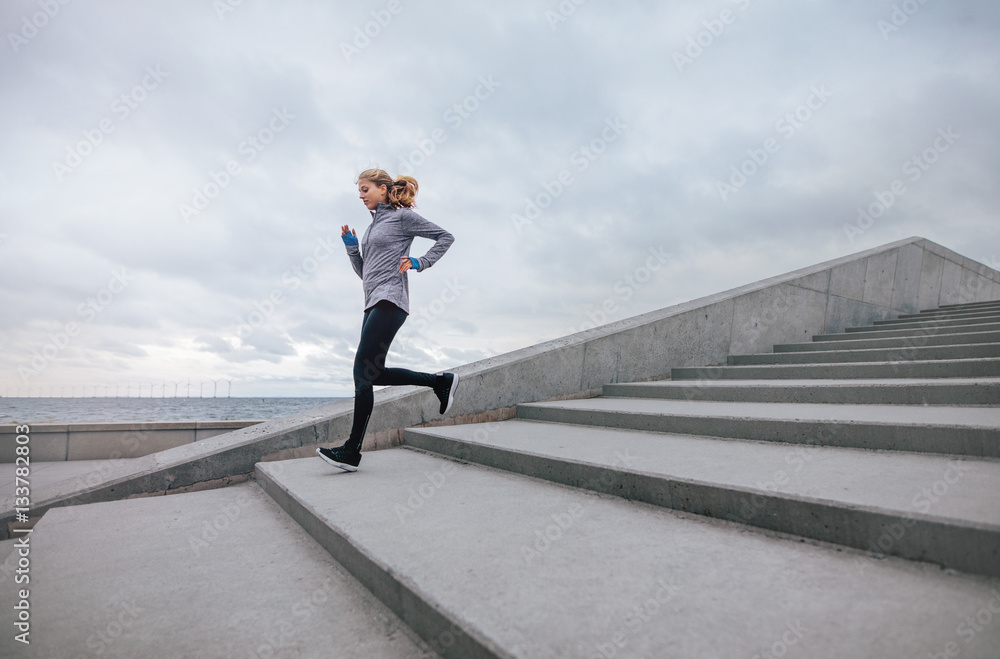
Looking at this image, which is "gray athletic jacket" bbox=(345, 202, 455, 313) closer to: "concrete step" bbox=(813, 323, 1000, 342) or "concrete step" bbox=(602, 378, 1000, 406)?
"concrete step" bbox=(602, 378, 1000, 406)

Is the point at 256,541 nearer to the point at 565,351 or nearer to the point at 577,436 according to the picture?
the point at 577,436

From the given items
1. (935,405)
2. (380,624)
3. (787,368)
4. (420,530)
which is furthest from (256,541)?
(787,368)

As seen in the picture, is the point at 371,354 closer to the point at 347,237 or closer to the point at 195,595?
the point at 347,237

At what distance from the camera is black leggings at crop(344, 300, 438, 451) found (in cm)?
327

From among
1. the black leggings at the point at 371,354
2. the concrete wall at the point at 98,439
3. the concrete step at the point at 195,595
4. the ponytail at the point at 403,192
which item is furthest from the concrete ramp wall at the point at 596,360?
the concrete wall at the point at 98,439

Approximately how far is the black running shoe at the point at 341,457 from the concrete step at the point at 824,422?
74.7 inches

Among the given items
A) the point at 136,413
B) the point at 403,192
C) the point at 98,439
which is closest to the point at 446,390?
the point at 403,192

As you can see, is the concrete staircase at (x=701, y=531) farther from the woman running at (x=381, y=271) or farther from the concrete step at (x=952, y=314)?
the concrete step at (x=952, y=314)

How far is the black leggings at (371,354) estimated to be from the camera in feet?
10.7

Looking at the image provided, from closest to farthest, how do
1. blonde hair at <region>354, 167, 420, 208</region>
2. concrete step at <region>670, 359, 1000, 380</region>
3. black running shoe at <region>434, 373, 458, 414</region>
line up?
blonde hair at <region>354, 167, 420, 208</region>, black running shoe at <region>434, 373, 458, 414</region>, concrete step at <region>670, 359, 1000, 380</region>

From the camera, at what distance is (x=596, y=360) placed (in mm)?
5629

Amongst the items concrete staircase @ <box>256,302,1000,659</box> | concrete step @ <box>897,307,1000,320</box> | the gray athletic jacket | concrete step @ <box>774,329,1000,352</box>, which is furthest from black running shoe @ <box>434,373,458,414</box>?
concrete step @ <box>897,307,1000,320</box>

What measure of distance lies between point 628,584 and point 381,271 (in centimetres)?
244

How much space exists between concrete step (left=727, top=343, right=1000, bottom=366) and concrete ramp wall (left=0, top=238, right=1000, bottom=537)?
20.5 inches
